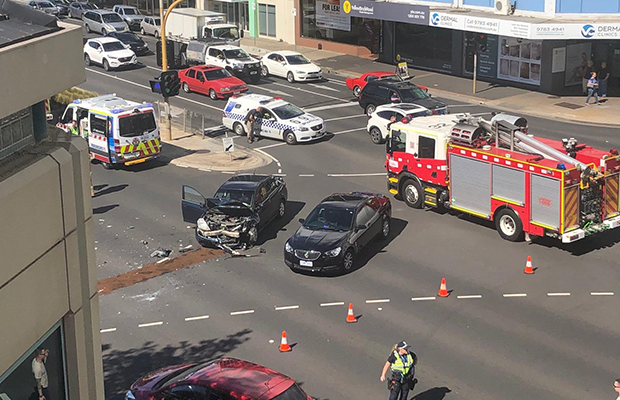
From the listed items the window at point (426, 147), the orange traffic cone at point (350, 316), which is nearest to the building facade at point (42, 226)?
the orange traffic cone at point (350, 316)

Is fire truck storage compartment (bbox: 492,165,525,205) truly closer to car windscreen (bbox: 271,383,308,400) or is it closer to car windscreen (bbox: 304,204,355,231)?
car windscreen (bbox: 304,204,355,231)

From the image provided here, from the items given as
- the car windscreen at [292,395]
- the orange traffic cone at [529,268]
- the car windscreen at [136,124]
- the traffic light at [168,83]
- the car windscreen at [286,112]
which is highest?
the traffic light at [168,83]

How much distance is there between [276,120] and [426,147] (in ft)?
32.5

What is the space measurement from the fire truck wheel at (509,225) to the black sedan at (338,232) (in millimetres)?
2911

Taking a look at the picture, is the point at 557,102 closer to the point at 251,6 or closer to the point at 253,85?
the point at 253,85

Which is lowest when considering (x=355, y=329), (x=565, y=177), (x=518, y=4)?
(x=355, y=329)

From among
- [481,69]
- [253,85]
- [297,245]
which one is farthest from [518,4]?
[297,245]

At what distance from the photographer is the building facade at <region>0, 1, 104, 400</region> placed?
905cm

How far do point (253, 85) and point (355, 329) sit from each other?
2799 cm

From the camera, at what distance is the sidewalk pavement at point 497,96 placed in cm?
3781

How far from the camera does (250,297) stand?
2036 cm

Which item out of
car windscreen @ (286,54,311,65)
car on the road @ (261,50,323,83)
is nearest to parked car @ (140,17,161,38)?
car on the road @ (261,50,323,83)

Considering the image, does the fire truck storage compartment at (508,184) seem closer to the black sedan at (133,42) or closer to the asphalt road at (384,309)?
the asphalt road at (384,309)

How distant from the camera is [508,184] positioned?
22.8 m
